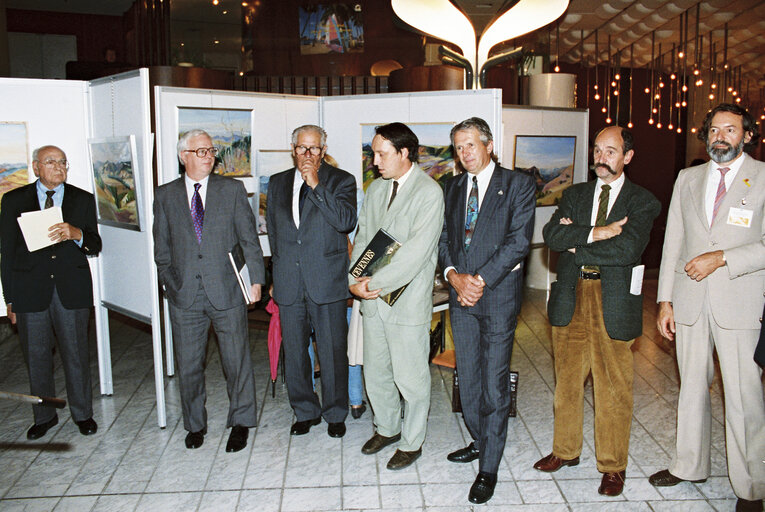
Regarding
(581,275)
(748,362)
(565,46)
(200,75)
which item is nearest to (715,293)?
(748,362)

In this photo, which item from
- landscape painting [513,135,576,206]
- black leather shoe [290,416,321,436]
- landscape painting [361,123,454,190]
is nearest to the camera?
black leather shoe [290,416,321,436]

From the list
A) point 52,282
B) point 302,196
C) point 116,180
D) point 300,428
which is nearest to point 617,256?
point 302,196

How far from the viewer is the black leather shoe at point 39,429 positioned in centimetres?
439

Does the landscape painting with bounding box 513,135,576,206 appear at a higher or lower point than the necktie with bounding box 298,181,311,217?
higher

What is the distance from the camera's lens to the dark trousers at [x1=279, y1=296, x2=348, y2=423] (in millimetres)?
4273

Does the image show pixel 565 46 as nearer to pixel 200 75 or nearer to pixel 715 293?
pixel 200 75

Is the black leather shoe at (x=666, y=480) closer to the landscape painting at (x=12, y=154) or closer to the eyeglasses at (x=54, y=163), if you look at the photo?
the eyeglasses at (x=54, y=163)

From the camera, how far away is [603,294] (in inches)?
136

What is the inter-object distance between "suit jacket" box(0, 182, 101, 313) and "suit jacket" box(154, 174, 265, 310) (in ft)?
2.07

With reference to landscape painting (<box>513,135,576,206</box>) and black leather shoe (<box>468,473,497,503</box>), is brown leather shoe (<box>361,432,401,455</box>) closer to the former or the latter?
black leather shoe (<box>468,473,497,503</box>)

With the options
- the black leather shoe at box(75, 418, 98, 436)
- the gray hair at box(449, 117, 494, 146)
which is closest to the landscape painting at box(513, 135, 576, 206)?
the gray hair at box(449, 117, 494, 146)

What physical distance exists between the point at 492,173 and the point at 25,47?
14.5 meters

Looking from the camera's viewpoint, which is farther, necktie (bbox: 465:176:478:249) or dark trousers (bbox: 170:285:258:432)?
dark trousers (bbox: 170:285:258:432)

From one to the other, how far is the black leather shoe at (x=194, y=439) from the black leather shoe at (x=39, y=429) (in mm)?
973
